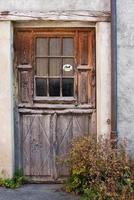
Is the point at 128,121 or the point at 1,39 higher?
the point at 1,39

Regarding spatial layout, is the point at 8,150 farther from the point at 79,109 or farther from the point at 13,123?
the point at 79,109

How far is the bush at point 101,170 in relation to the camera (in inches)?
273

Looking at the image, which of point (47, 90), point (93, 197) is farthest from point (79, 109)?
point (93, 197)

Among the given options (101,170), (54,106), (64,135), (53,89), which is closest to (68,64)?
(53,89)

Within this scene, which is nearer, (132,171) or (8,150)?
(132,171)

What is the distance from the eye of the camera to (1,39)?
26.0 ft

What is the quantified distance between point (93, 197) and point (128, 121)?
4.80ft

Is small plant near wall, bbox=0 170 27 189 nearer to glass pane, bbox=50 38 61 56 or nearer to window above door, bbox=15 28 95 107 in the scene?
window above door, bbox=15 28 95 107

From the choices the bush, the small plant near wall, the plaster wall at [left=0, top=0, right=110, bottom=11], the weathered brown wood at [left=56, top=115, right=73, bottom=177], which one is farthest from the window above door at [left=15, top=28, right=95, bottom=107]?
the small plant near wall

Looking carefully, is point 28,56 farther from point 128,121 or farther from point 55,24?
point 128,121

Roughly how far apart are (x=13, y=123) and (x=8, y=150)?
44 cm

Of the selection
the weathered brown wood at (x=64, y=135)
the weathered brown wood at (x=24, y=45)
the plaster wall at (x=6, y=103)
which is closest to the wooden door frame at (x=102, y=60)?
the weathered brown wood at (x=24, y=45)

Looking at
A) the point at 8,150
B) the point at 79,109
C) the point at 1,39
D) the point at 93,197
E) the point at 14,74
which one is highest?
the point at 1,39

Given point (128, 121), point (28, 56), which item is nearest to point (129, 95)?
point (128, 121)
